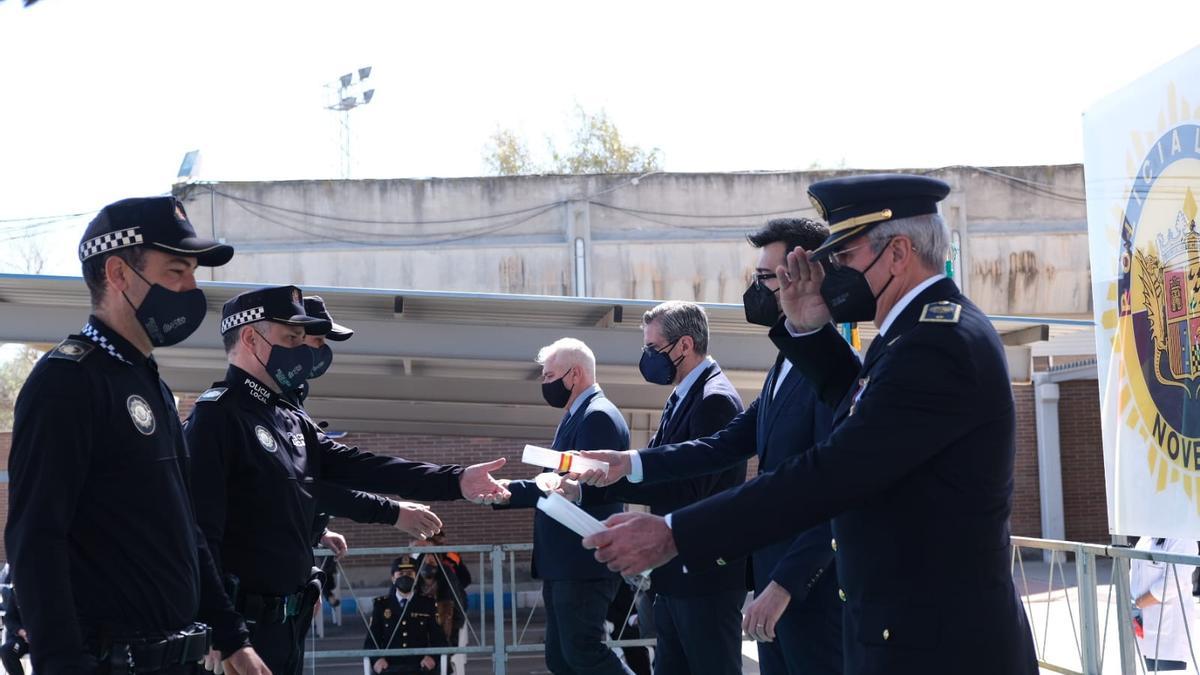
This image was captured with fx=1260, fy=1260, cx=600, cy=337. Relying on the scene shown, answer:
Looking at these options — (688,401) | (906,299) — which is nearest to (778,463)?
(906,299)

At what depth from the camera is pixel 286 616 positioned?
15.8 feet

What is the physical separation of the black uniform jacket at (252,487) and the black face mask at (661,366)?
5.86 feet

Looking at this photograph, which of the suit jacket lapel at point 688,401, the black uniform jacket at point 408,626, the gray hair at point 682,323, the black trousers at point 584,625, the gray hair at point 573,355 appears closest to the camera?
the suit jacket lapel at point 688,401

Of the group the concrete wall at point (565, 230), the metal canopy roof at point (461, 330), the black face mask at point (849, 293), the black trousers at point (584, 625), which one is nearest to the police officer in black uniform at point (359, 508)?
the black trousers at point (584, 625)

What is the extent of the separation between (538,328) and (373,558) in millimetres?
14187

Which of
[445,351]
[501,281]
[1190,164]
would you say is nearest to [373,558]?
[501,281]

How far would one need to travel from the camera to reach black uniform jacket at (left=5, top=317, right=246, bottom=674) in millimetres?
3219

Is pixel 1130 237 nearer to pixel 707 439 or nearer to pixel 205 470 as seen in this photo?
pixel 707 439

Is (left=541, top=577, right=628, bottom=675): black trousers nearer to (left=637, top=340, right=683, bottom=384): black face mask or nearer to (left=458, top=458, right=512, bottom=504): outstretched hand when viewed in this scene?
(left=458, top=458, right=512, bottom=504): outstretched hand

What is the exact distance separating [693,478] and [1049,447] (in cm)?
2074

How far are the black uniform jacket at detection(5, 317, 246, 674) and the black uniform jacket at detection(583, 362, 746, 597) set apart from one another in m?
2.22

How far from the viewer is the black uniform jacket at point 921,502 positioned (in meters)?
2.87

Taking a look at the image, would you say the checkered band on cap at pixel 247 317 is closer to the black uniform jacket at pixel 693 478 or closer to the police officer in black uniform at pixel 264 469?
the police officer in black uniform at pixel 264 469

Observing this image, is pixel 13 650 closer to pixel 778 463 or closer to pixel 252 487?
pixel 252 487
